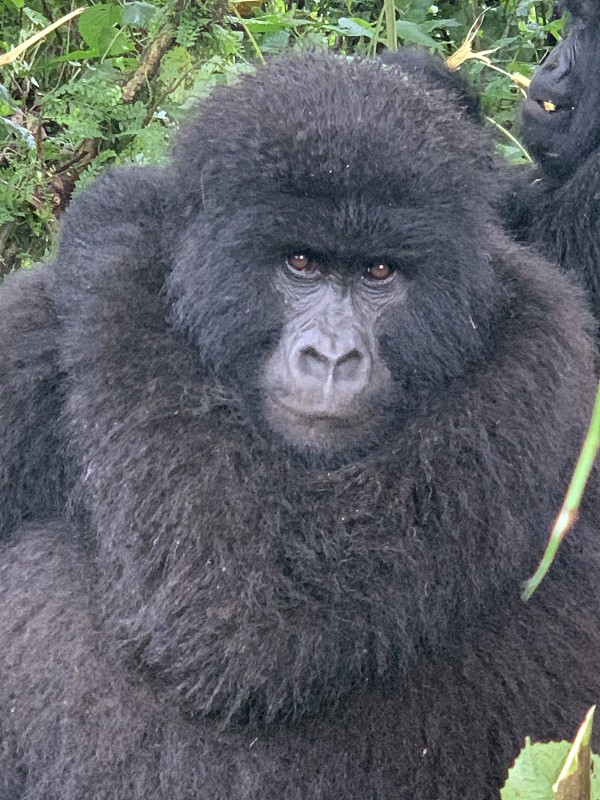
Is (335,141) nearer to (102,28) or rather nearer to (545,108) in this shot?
(545,108)

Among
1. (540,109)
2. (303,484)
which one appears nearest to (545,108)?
(540,109)

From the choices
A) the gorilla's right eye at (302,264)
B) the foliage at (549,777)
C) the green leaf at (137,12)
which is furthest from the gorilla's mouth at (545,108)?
the foliage at (549,777)

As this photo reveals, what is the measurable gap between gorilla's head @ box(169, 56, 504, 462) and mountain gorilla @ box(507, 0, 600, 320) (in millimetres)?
664

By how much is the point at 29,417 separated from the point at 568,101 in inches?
83.5

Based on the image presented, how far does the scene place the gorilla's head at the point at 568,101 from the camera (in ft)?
12.6

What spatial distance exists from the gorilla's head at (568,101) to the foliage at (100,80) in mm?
436

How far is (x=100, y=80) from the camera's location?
4.08 m

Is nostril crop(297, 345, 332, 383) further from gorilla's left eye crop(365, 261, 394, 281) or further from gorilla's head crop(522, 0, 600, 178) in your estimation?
gorilla's head crop(522, 0, 600, 178)

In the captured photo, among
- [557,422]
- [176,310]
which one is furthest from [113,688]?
[557,422]

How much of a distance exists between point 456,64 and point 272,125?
1.96m

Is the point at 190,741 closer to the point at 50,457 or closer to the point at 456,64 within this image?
the point at 50,457

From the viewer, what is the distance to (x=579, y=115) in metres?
3.88

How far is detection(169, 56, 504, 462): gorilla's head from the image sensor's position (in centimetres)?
264

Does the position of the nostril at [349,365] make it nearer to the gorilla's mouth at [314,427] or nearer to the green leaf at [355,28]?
the gorilla's mouth at [314,427]
